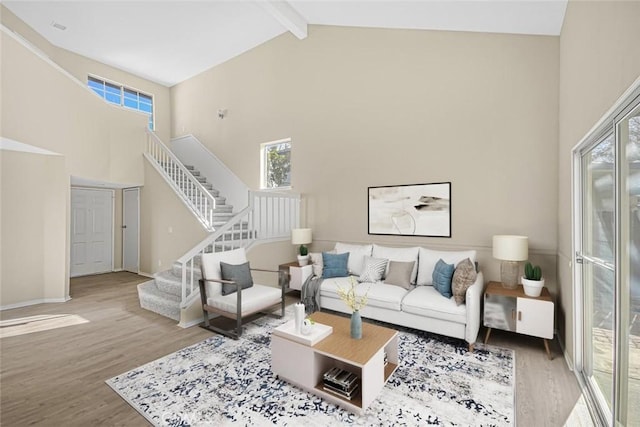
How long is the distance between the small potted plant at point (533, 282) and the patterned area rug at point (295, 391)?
2.27 feet

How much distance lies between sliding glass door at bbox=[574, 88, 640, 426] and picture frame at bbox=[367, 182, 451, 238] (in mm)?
1629

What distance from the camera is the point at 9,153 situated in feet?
15.2

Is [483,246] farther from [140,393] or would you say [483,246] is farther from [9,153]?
[9,153]

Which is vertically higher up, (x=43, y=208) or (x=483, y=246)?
(x=43, y=208)

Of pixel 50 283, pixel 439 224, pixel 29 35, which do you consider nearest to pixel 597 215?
pixel 439 224

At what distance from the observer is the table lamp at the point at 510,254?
328cm

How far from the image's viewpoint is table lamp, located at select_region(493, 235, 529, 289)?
3283 millimetres

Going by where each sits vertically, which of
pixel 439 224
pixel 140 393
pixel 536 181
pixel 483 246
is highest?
pixel 536 181

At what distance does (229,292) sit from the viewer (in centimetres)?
373

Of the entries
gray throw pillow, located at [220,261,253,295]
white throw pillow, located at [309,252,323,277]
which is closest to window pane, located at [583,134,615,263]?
white throw pillow, located at [309,252,323,277]

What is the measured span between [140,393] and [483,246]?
4.11 metres

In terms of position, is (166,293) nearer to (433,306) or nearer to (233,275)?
(233,275)

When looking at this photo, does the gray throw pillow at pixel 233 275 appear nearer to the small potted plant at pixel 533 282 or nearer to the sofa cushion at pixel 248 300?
the sofa cushion at pixel 248 300

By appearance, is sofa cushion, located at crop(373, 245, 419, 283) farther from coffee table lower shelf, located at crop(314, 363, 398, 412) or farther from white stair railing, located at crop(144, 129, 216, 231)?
white stair railing, located at crop(144, 129, 216, 231)
